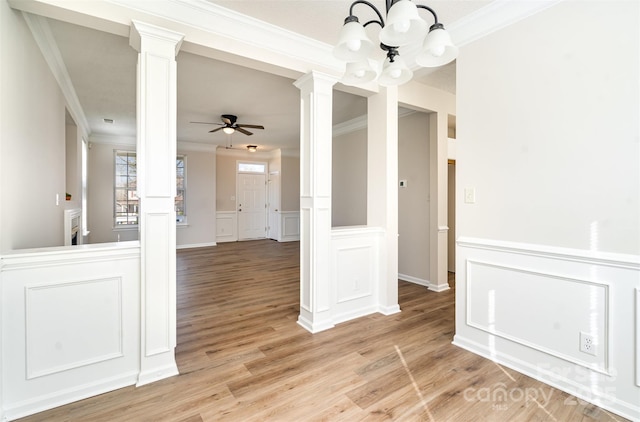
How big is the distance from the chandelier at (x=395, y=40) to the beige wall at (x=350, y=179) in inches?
132

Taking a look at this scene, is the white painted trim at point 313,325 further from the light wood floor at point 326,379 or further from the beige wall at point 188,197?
the beige wall at point 188,197

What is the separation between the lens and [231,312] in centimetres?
329

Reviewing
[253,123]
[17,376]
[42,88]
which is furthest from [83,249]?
[253,123]

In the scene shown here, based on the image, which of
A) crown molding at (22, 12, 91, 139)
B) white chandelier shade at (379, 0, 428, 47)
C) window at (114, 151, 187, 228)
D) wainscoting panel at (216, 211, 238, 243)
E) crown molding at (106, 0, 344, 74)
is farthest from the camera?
wainscoting panel at (216, 211, 238, 243)

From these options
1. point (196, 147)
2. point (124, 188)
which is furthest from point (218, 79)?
point (124, 188)

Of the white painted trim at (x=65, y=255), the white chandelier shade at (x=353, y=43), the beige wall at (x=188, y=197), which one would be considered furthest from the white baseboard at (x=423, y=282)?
the beige wall at (x=188, y=197)

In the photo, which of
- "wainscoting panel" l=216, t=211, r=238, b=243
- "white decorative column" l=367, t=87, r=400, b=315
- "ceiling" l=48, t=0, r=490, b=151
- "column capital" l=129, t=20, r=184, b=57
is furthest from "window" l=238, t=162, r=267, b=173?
"column capital" l=129, t=20, r=184, b=57

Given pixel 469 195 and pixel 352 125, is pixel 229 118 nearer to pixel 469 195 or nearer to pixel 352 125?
pixel 352 125

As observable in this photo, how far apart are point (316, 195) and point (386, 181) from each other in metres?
0.85

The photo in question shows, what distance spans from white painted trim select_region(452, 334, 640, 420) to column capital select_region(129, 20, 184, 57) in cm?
317

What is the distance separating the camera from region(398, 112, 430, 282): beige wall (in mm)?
4328

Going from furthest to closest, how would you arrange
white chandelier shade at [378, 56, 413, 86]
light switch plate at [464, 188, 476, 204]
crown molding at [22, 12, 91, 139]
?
light switch plate at [464, 188, 476, 204], crown molding at [22, 12, 91, 139], white chandelier shade at [378, 56, 413, 86]

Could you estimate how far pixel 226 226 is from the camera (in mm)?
8570

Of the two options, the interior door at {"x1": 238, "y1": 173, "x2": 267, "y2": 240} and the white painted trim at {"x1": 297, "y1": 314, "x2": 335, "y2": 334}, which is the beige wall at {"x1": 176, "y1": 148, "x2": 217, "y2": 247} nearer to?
the interior door at {"x1": 238, "y1": 173, "x2": 267, "y2": 240}
